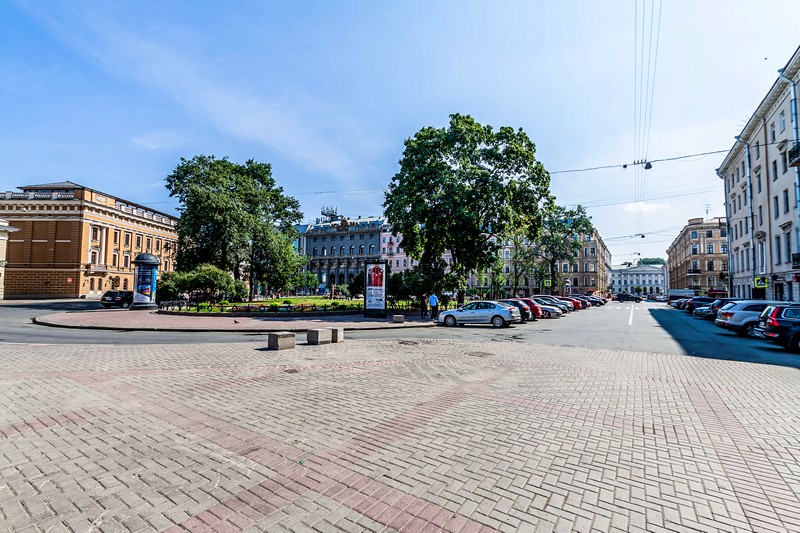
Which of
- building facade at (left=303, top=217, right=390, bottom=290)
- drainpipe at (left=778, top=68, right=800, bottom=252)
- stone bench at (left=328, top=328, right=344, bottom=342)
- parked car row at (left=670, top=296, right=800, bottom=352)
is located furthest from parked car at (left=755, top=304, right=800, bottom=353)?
building facade at (left=303, top=217, right=390, bottom=290)

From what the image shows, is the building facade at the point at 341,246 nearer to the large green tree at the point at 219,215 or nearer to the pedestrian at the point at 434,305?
the large green tree at the point at 219,215

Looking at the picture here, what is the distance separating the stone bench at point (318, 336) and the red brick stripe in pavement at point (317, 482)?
7.42 metres

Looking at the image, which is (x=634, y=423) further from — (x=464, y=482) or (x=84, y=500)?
(x=84, y=500)

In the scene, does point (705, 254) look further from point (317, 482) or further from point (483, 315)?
point (317, 482)

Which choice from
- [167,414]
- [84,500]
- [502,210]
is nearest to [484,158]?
[502,210]

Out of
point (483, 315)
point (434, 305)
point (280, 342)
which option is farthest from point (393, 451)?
point (434, 305)

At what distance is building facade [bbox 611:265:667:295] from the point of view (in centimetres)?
16646

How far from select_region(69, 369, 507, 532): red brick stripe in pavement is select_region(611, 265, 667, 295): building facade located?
182 m

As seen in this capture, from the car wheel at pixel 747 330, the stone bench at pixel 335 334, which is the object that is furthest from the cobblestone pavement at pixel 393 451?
the car wheel at pixel 747 330

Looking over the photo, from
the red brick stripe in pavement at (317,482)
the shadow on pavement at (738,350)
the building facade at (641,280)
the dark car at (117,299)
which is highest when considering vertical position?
the building facade at (641,280)

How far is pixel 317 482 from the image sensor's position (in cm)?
385

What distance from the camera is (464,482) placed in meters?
3.86

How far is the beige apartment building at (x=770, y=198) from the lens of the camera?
29375 mm

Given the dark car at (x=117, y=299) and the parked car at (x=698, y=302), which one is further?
the parked car at (x=698, y=302)
